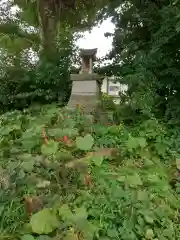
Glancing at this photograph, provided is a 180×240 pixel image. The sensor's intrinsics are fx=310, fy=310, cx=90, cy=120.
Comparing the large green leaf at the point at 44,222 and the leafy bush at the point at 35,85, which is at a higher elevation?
the leafy bush at the point at 35,85

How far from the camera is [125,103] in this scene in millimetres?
5699

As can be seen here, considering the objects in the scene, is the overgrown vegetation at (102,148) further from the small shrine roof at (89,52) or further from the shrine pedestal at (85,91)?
the small shrine roof at (89,52)

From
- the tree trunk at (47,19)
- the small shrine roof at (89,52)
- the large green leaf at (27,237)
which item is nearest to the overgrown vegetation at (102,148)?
the large green leaf at (27,237)

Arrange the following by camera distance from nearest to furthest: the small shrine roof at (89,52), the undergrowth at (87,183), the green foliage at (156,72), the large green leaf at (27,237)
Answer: the large green leaf at (27,237) → the undergrowth at (87,183) → the green foliage at (156,72) → the small shrine roof at (89,52)

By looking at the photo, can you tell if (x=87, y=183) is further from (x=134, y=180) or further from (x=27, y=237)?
(x=27, y=237)

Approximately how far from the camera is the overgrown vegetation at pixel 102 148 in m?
2.72

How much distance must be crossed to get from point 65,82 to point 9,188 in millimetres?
4231

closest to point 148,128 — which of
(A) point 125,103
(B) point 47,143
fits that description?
(A) point 125,103

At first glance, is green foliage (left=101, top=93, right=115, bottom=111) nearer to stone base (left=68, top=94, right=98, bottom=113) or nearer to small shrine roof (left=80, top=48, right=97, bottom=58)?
stone base (left=68, top=94, right=98, bottom=113)

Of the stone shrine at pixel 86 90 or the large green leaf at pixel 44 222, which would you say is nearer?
the large green leaf at pixel 44 222

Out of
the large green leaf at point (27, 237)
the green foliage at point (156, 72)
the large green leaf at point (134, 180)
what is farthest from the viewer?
the green foliage at point (156, 72)

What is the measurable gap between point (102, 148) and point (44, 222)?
5.41 ft

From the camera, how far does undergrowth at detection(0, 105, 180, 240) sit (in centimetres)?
263

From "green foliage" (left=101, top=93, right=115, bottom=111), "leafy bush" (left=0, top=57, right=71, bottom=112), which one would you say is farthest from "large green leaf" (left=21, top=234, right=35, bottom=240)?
Answer: "leafy bush" (left=0, top=57, right=71, bottom=112)
